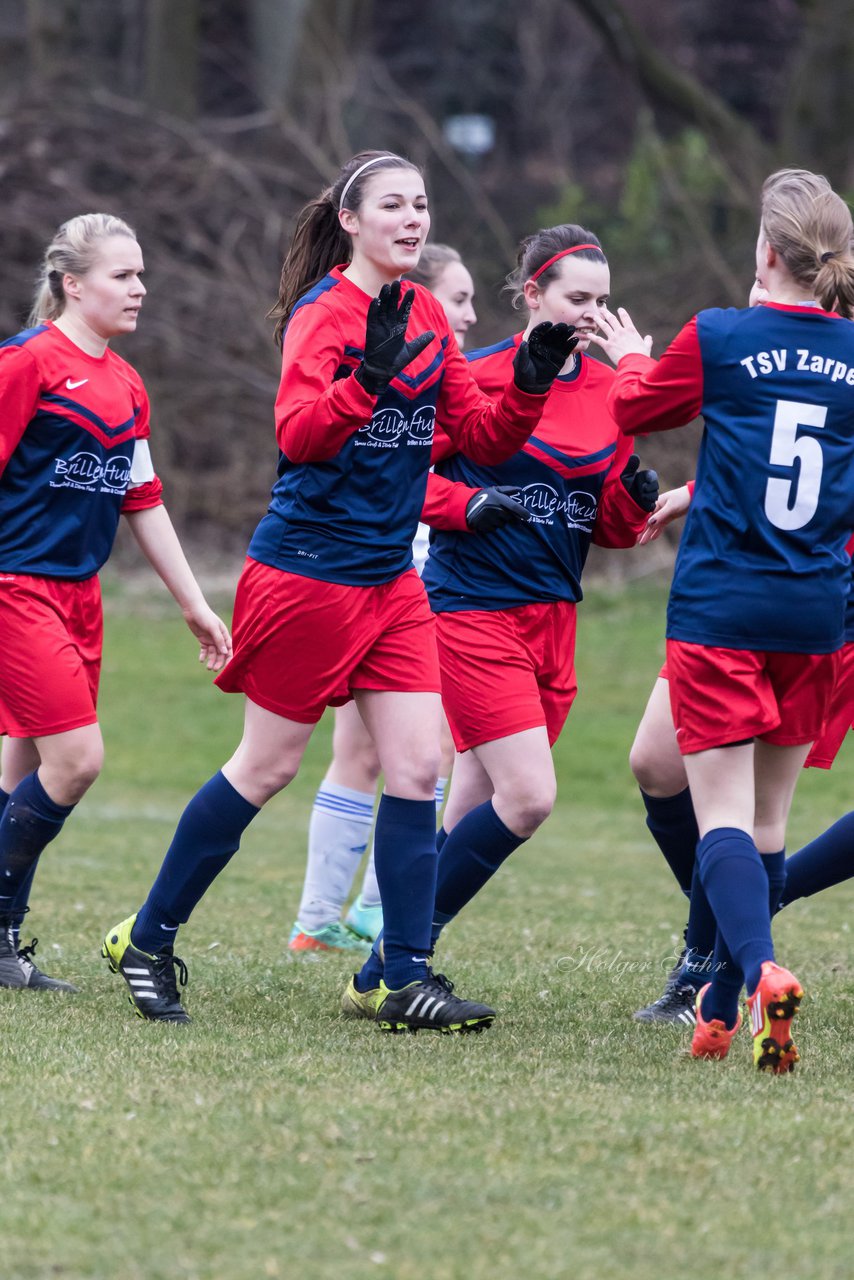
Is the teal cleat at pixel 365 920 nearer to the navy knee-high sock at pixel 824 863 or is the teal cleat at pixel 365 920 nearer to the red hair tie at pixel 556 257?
the navy knee-high sock at pixel 824 863

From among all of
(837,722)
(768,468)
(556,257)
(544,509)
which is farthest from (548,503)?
(768,468)

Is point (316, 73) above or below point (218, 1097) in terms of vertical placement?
above

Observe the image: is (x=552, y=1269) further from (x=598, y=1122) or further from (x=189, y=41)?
(x=189, y=41)

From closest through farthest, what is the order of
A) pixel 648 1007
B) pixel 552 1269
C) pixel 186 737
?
pixel 552 1269 → pixel 648 1007 → pixel 186 737

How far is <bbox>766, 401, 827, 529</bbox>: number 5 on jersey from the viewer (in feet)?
12.7

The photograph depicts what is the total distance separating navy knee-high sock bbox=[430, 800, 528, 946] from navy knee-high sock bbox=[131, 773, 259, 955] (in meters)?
0.63

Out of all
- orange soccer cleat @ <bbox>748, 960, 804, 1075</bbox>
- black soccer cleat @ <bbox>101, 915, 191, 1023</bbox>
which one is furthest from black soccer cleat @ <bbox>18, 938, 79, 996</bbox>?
orange soccer cleat @ <bbox>748, 960, 804, 1075</bbox>

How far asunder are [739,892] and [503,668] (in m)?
1.16

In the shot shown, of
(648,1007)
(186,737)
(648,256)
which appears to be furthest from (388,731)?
(648,256)

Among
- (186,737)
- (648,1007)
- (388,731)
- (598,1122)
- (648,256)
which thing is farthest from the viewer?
(648,256)

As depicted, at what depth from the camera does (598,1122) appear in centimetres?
342

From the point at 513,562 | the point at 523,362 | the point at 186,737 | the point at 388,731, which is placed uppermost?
the point at 523,362

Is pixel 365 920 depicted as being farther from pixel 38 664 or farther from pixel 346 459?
pixel 346 459

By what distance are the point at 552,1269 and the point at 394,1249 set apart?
0.25m
